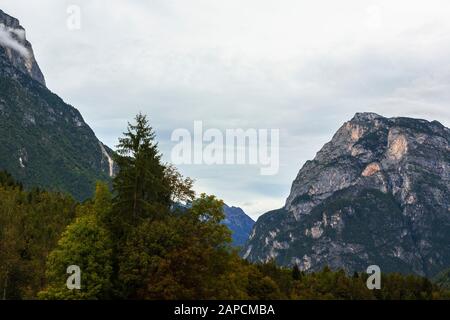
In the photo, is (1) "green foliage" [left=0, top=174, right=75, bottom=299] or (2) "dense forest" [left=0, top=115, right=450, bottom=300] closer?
(2) "dense forest" [left=0, top=115, right=450, bottom=300]

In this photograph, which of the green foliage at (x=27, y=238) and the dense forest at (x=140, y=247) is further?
the green foliage at (x=27, y=238)

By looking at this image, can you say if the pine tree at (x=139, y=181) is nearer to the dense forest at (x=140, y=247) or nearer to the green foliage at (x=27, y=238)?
the dense forest at (x=140, y=247)

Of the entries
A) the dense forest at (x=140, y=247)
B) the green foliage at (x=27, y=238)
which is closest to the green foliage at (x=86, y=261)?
the dense forest at (x=140, y=247)

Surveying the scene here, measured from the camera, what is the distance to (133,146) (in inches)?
2913

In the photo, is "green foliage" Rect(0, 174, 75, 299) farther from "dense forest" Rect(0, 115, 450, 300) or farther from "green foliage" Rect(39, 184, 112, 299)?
"green foliage" Rect(39, 184, 112, 299)

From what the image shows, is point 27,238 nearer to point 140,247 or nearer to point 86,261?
point 86,261

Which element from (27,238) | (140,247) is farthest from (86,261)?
(27,238)

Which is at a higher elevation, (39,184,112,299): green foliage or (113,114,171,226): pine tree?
(113,114,171,226): pine tree

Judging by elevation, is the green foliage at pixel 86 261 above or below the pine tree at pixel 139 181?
below

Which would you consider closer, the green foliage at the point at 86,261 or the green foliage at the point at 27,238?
the green foliage at the point at 86,261

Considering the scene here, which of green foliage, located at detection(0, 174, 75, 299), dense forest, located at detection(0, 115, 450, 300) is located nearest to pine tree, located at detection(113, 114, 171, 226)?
dense forest, located at detection(0, 115, 450, 300)
